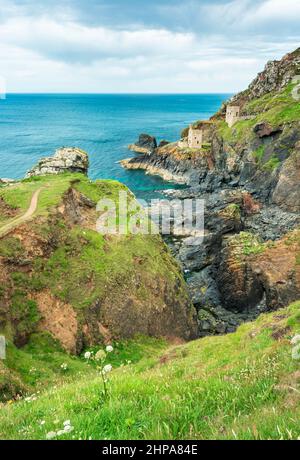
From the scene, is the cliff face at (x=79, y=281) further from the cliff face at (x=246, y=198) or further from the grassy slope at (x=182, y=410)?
the grassy slope at (x=182, y=410)

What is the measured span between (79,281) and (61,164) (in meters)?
30.3

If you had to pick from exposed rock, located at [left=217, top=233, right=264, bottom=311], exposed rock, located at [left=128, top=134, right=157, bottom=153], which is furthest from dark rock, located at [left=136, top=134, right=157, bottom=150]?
exposed rock, located at [left=217, top=233, right=264, bottom=311]

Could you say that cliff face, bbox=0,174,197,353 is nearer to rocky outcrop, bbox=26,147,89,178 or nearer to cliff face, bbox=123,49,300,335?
cliff face, bbox=123,49,300,335

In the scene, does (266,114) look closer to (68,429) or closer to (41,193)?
(41,193)

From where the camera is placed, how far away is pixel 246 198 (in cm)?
7875

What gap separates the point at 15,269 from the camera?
31.9 m

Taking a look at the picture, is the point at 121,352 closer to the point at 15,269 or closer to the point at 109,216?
the point at 15,269

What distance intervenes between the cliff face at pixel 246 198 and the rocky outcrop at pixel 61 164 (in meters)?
20.8

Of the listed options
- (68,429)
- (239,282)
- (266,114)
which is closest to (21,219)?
(239,282)

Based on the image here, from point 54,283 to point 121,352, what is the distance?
8301mm

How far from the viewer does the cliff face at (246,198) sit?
44.8m

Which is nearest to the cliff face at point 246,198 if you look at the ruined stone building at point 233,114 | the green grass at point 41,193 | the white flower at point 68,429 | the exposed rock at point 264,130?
the exposed rock at point 264,130

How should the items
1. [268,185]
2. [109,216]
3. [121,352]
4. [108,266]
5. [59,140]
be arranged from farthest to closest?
1. [59,140]
2. [268,185]
3. [109,216]
4. [108,266]
5. [121,352]
